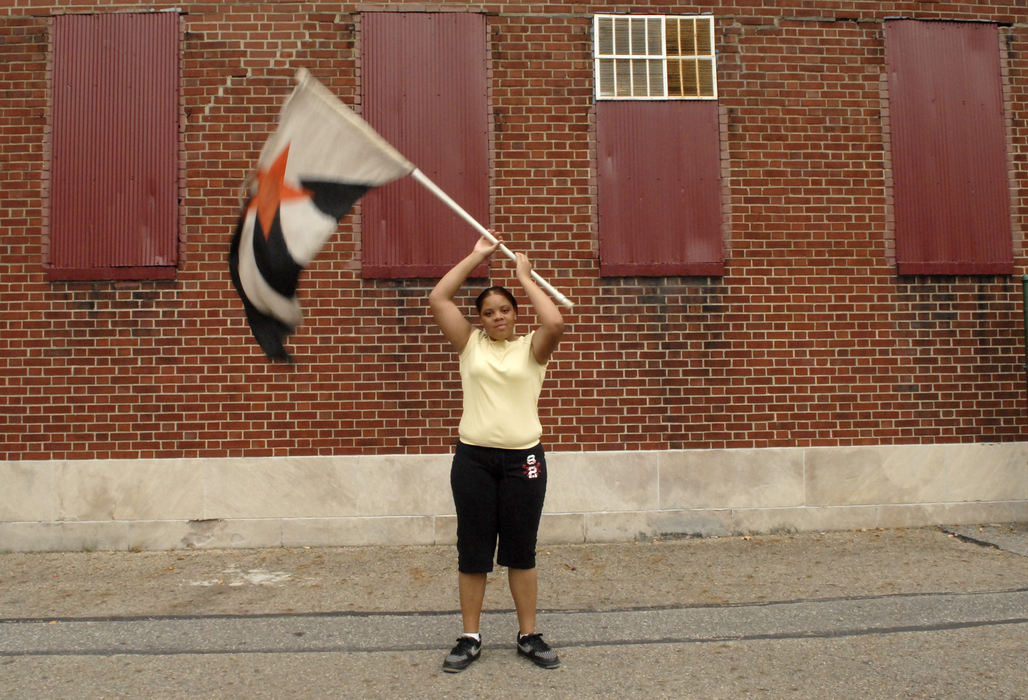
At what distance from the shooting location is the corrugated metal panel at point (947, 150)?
667 centimetres

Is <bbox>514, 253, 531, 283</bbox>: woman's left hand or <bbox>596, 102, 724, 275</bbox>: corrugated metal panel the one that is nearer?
<bbox>514, 253, 531, 283</bbox>: woman's left hand

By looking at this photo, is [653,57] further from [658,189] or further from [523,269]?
[523,269]

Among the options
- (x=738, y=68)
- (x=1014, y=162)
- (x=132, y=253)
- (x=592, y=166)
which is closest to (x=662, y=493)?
(x=592, y=166)

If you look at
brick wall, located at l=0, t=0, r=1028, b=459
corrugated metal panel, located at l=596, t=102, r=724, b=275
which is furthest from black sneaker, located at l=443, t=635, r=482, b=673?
corrugated metal panel, located at l=596, t=102, r=724, b=275

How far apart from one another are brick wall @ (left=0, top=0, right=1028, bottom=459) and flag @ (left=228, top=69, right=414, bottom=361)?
2384 mm

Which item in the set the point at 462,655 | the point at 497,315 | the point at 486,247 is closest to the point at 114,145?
the point at 486,247

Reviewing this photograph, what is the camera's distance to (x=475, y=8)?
6539 mm

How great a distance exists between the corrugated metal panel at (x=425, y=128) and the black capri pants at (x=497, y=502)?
3.00m

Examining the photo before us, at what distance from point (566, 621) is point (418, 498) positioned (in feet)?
6.88

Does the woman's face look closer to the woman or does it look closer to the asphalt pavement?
the woman

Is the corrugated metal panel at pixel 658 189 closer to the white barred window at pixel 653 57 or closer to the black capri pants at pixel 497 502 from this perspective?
the white barred window at pixel 653 57

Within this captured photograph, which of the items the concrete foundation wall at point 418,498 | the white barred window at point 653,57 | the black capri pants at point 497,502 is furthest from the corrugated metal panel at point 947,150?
the black capri pants at point 497,502

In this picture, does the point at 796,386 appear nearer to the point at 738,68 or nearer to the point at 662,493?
the point at 662,493

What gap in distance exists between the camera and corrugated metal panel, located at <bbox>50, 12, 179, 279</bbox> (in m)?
6.30
